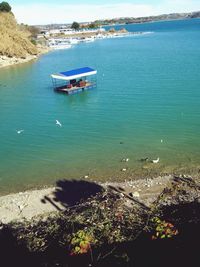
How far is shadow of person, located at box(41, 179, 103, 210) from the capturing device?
2162cm

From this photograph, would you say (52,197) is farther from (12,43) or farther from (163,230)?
(12,43)

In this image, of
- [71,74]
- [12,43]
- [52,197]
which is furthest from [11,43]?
[52,197]

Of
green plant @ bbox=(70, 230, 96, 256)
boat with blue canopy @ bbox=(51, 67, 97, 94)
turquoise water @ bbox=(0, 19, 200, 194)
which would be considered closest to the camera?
green plant @ bbox=(70, 230, 96, 256)

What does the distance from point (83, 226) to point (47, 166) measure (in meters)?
10.7

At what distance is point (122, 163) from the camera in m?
27.0

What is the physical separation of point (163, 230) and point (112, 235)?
263 centimetres

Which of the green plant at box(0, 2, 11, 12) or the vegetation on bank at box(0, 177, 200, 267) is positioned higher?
the green plant at box(0, 2, 11, 12)

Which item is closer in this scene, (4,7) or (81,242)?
(81,242)

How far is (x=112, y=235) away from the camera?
16.9 metres

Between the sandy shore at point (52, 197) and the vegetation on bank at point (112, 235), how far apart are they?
32.2 inches

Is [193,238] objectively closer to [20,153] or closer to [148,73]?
[20,153]

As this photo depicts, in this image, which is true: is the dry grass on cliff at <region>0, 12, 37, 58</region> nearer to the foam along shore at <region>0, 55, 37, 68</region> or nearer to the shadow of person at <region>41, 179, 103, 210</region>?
the foam along shore at <region>0, 55, 37, 68</region>

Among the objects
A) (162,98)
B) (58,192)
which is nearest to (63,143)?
(58,192)

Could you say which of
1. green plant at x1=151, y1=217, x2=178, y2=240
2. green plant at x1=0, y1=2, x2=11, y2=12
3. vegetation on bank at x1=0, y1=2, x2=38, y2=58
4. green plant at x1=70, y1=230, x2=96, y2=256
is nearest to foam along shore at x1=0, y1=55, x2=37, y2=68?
vegetation on bank at x1=0, y1=2, x2=38, y2=58
